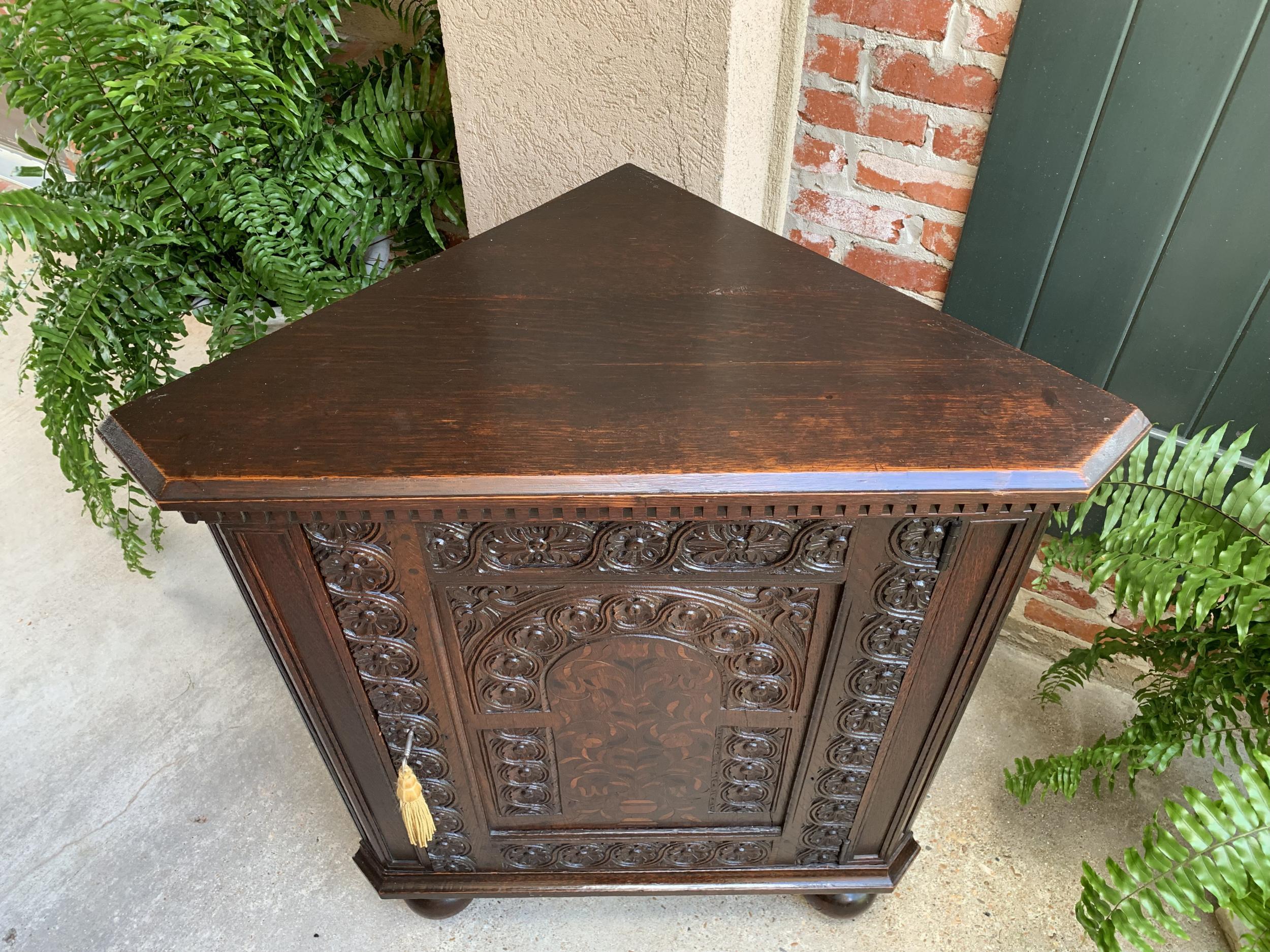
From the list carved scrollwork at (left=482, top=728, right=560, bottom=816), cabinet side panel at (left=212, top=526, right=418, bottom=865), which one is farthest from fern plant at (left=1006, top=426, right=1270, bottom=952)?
cabinet side panel at (left=212, top=526, right=418, bottom=865)

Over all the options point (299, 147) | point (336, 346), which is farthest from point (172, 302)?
point (336, 346)

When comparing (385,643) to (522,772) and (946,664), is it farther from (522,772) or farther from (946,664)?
(946,664)

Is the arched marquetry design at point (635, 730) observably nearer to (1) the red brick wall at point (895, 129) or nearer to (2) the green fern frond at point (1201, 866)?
(2) the green fern frond at point (1201, 866)

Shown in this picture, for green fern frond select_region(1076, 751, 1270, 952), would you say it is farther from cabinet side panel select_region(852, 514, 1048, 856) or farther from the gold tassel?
the gold tassel

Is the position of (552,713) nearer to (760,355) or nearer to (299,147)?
(760,355)

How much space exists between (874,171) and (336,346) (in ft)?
3.24

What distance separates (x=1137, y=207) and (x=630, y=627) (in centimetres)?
99

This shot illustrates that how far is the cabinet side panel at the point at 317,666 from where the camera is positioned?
868 mm

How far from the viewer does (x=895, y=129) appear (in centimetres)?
139

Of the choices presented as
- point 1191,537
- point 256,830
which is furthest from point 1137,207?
point 256,830

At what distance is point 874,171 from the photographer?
1.45m

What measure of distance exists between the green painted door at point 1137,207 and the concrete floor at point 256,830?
73 centimetres

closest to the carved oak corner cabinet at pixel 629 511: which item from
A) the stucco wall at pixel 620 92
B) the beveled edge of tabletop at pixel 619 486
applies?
the beveled edge of tabletop at pixel 619 486

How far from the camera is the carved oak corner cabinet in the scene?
77cm
